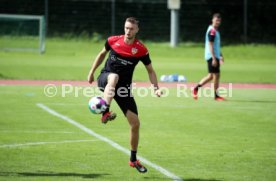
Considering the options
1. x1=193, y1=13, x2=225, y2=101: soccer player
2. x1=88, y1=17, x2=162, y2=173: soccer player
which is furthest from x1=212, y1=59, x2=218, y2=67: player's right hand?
x1=88, y1=17, x2=162, y2=173: soccer player

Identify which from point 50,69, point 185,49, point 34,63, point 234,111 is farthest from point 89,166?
point 185,49

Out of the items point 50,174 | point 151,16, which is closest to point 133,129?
point 50,174

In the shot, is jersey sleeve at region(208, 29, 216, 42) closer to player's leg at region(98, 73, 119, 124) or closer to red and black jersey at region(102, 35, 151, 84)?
red and black jersey at region(102, 35, 151, 84)

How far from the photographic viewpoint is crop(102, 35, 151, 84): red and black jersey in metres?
10.0

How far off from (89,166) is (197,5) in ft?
126

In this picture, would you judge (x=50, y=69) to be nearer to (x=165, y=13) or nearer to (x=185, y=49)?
(x=185, y=49)

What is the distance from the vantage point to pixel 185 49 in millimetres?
43719

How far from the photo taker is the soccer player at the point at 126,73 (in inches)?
384

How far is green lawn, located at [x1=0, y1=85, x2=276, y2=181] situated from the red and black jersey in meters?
1.40

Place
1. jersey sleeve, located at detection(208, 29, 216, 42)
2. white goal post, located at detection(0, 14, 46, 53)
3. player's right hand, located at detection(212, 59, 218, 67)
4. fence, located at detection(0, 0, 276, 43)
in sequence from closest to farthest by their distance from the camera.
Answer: player's right hand, located at detection(212, 59, 218, 67) < jersey sleeve, located at detection(208, 29, 216, 42) < white goal post, located at detection(0, 14, 46, 53) < fence, located at detection(0, 0, 276, 43)

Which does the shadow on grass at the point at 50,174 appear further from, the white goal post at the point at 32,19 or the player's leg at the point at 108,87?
the white goal post at the point at 32,19

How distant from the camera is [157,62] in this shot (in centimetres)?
3653

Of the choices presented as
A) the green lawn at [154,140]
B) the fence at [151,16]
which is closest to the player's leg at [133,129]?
the green lawn at [154,140]

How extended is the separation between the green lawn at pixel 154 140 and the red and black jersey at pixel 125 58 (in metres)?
1.40
